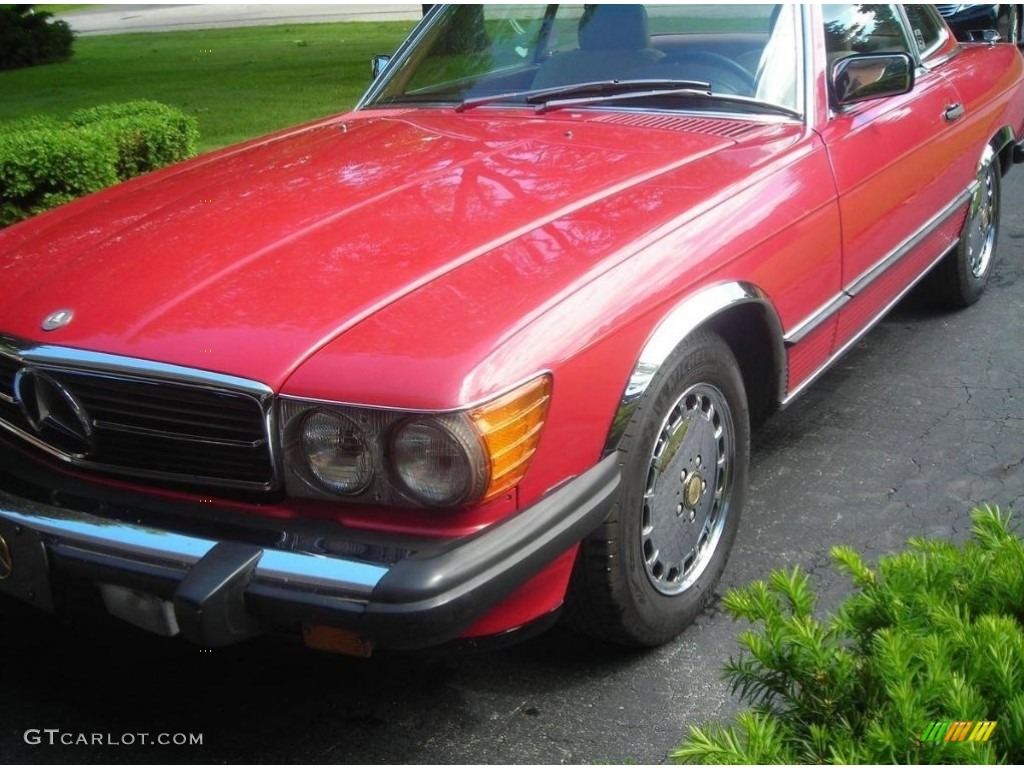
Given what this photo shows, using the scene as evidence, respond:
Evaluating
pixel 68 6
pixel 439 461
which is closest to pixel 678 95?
pixel 439 461

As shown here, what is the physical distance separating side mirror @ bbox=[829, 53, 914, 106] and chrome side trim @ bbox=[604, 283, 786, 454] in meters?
0.99

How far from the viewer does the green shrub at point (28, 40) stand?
19266mm

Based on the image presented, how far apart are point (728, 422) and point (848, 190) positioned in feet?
3.14

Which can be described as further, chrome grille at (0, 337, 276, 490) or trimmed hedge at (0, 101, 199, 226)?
trimmed hedge at (0, 101, 199, 226)

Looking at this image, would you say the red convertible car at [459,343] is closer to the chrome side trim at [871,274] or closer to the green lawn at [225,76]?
the chrome side trim at [871,274]

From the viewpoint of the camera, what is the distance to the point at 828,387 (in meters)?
4.71

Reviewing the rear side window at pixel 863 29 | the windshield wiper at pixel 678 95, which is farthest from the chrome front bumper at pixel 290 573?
the rear side window at pixel 863 29

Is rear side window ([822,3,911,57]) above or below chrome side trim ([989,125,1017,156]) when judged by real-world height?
above

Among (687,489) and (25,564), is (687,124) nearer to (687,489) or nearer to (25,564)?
(687,489)

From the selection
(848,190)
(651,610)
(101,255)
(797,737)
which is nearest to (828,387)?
(848,190)

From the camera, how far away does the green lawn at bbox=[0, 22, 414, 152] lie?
39.2 feet

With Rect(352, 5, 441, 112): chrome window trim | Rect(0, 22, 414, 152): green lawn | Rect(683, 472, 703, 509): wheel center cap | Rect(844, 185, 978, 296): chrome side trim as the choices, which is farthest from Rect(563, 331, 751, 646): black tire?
Rect(0, 22, 414, 152): green lawn

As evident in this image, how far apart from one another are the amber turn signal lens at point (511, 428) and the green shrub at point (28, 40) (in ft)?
64.1

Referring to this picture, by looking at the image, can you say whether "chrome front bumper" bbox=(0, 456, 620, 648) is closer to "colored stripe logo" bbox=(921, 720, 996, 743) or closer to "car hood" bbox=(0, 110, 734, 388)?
"car hood" bbox=(0, 110, 734, 388)
